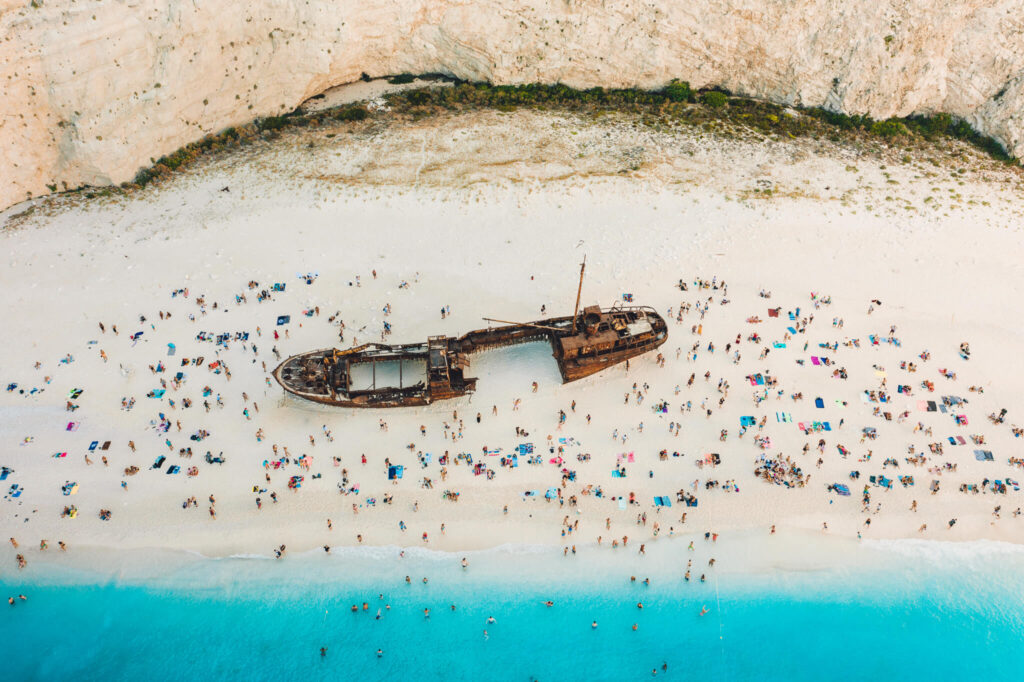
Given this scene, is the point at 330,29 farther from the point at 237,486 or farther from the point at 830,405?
the point at 830,405

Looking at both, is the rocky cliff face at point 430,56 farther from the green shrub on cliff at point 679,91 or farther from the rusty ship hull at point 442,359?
the rusty ship hull at point 442,359

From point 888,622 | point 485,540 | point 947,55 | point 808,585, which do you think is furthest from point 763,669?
point 947,55

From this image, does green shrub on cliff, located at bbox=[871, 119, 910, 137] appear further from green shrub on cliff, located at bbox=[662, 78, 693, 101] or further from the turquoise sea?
the turquoise sea

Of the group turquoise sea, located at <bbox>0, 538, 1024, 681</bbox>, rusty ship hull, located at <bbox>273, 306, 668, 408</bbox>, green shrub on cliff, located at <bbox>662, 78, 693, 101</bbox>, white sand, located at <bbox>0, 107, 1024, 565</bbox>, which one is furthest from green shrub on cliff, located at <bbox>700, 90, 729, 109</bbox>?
turquoise sea, located at <bbox>0, 538, 1024, 681</bbox>

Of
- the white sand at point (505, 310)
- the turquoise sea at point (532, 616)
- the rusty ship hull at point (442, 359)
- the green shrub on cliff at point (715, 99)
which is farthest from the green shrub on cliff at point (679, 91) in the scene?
the turquoise sea at point (532, 616)

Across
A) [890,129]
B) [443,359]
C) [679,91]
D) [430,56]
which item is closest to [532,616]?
[443,359]

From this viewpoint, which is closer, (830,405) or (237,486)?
(237,486)
